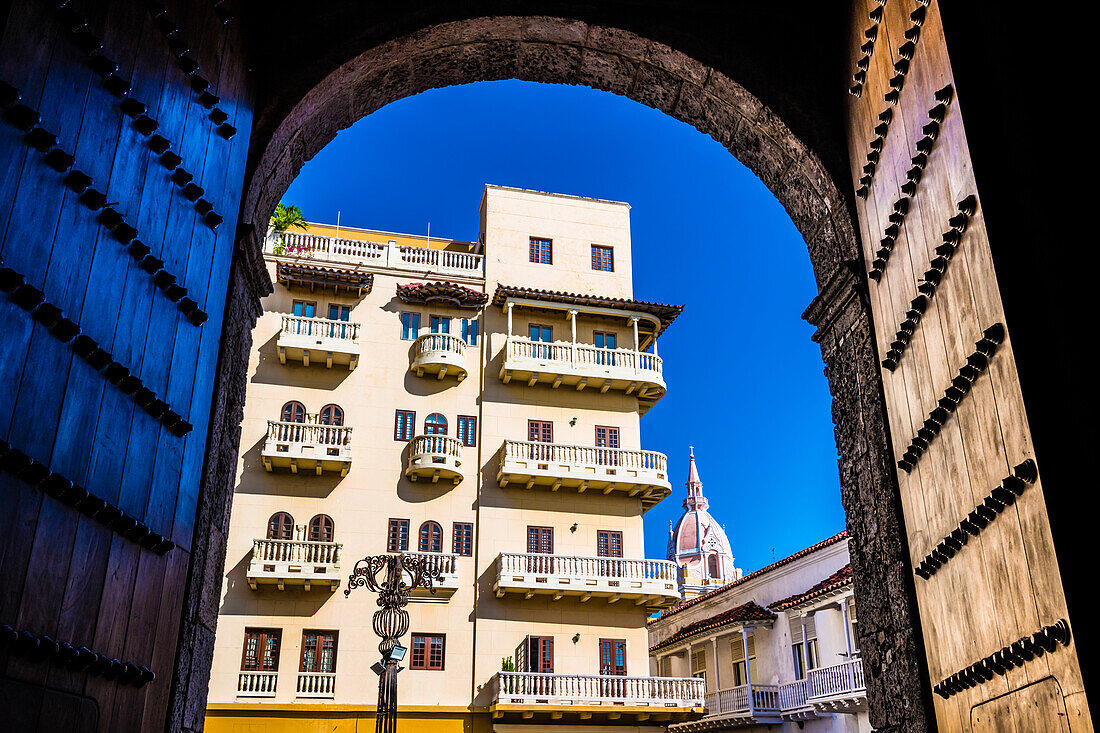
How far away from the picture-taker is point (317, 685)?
20.7 m

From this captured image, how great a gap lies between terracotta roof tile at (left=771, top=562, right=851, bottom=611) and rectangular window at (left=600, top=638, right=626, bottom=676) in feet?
18.2

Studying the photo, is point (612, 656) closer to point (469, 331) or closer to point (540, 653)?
point (540, 653)

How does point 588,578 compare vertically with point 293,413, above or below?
→ below

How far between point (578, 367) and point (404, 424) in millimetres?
5117

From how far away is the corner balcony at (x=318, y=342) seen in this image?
2295cm

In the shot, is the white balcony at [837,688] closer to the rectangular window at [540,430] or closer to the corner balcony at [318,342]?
the rectangular window at [540,430]

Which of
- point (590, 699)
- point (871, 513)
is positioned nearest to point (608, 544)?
point (590, 699)

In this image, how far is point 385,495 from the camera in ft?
75.1

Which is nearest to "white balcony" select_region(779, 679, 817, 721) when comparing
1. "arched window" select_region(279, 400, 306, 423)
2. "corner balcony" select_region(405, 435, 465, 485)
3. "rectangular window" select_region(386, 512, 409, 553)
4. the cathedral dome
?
"corner balcony" select_region(405, 435, 465, 485)

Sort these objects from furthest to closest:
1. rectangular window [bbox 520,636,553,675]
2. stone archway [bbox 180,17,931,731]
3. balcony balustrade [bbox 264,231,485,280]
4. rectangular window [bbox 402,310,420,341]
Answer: rectangular window [bbox 402,310,420,341] < balcony balustrade [bbox 264,231,485,280] < rectangular window [bbox 520,636,553,675] < stone archway [bbox 180,17,931,731]

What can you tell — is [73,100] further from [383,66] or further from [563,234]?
[563,234]

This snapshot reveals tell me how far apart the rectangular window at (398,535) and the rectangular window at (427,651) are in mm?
2290

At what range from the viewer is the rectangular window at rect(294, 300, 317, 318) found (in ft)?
79.9

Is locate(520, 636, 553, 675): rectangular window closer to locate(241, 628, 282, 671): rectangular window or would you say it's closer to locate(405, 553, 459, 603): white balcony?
locate(405, 553, 459, 603): white balcony
